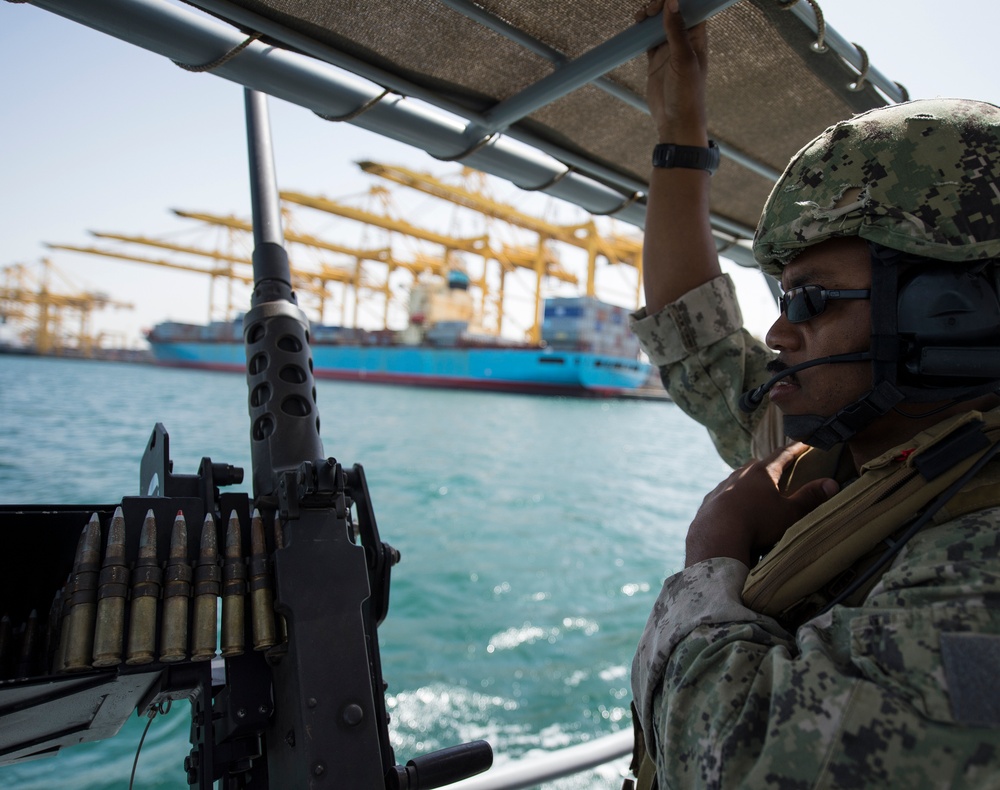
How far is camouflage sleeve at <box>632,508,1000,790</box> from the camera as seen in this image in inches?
27.2

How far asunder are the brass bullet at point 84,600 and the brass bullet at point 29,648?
0.80ft

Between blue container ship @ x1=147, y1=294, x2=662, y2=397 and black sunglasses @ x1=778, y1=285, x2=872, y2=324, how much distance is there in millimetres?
38754

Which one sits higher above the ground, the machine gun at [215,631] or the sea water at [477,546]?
the machine gun at [215,631]

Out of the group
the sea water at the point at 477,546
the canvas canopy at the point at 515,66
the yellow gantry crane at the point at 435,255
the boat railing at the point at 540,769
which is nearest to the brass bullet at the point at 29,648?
the boat railing at the point at 540,769

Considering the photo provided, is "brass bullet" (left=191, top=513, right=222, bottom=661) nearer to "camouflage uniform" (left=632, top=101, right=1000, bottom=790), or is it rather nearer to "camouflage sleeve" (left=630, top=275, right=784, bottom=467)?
"camouflage uniform" (left=632, top=101, right=1000, bottom=790)

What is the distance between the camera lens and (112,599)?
1.22 metres

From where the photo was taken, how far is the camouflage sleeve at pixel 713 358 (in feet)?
5.67

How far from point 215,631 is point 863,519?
1.10 meters

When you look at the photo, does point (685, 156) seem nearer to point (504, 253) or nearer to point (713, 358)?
point (713, 358)

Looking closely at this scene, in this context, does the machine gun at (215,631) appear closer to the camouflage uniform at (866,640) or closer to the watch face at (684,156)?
the camouflage uniform at (866,640)

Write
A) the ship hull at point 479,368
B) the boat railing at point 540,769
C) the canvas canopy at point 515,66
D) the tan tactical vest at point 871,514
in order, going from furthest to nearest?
the ship hull at point 479,368, the boat railing at point 540,769, the canvas canopy at point 515,66, the tan tactical vest at point 871,514

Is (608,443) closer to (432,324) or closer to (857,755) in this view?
(857,755)

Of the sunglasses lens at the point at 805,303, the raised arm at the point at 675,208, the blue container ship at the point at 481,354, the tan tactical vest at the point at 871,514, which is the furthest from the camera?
the blue container ship at the point at 481,354

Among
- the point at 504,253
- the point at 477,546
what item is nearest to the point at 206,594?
the point at 477,546
